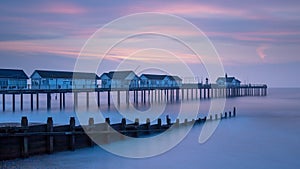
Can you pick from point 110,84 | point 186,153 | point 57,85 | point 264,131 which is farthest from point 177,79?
point 186,153

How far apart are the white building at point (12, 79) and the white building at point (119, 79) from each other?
12.1m

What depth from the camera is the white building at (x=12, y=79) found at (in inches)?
1619

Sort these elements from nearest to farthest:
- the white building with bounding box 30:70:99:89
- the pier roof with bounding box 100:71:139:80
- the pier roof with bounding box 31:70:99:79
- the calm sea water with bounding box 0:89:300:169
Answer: the calm sea water with bounding box 0:89:300:169
the white building with bounding box 30:70:99:89
the pier roof with bounding box 31:70:99:79
the pier roof with bounding box 100:71:139:80

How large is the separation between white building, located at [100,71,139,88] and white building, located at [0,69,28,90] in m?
12.1

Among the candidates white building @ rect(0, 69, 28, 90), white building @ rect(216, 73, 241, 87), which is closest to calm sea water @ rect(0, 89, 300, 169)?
white building @ rect(0, 69, 28, 90)

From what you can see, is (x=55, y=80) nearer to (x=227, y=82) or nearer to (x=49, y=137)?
(x=49, y=137)

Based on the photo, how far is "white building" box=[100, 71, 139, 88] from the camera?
2179 inches

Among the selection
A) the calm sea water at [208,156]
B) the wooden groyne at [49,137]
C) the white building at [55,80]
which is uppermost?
the white building at [55,80]

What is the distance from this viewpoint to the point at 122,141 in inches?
725

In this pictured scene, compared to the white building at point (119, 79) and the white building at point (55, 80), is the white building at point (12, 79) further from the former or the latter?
the white building at point (119, 79)

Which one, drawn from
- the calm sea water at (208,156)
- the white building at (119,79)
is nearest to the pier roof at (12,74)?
the white building at (119,79)

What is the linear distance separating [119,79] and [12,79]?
1763 cm

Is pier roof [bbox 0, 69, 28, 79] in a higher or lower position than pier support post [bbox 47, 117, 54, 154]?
higher

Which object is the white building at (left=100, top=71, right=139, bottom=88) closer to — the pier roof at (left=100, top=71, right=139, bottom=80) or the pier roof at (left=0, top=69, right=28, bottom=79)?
the pier roof at (left=100, top=71, right=139, bottom=80)
